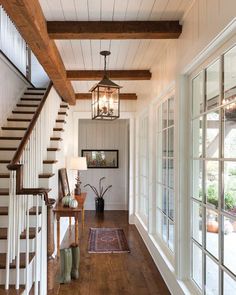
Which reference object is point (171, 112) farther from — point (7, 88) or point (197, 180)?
point (7, 88)

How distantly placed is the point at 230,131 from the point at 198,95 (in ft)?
2.47

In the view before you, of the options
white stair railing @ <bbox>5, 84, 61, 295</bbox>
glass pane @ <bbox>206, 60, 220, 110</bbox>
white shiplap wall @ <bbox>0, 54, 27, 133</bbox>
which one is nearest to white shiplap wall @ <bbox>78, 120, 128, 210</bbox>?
white shiplap wall @ <bbox>0, 54, 27, 133</bbox>

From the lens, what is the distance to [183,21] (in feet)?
8.46

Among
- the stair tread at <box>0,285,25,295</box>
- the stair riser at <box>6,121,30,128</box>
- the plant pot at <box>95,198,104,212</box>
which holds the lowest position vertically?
the plant pot at <box>95,198,104,212</box>

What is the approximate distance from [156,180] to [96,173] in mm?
3934

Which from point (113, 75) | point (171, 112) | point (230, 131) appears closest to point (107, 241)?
point (171, 112)

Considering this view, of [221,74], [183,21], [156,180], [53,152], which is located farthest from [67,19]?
[156,180]

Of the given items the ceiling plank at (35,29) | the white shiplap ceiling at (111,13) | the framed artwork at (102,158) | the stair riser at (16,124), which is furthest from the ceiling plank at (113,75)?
the framed artwork at (102,158)

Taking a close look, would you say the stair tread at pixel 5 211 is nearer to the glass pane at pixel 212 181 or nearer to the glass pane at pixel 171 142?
the glass pane at pixel 171 142

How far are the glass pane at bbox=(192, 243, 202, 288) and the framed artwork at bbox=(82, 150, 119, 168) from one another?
533cm

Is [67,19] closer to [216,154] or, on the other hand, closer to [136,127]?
[216,154]

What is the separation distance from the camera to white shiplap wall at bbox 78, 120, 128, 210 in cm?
777

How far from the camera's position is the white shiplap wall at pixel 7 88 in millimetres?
4407

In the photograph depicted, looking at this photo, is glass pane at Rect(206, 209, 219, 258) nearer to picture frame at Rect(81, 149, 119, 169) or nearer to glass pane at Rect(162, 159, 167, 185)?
glass pane at Rect(162, 159, 167, 185)
